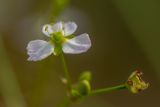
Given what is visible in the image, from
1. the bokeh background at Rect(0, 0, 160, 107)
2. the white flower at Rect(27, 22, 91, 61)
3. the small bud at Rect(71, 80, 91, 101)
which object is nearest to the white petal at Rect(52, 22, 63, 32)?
the white flower at Rect(27, 22, 91, 61)

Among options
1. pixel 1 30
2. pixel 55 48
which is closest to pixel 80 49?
pixel 55 48

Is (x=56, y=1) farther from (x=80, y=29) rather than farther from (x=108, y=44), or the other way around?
(x=108, y=44)

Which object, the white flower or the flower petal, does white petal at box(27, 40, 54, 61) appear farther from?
the flower petal

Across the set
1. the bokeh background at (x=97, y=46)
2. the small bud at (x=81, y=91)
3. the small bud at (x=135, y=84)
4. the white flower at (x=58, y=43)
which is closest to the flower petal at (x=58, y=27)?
the white flower at (x=58, y=43)

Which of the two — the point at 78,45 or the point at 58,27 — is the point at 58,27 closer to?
the point at 58,27

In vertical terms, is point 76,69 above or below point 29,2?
below

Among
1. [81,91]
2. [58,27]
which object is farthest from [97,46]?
[81,91]
